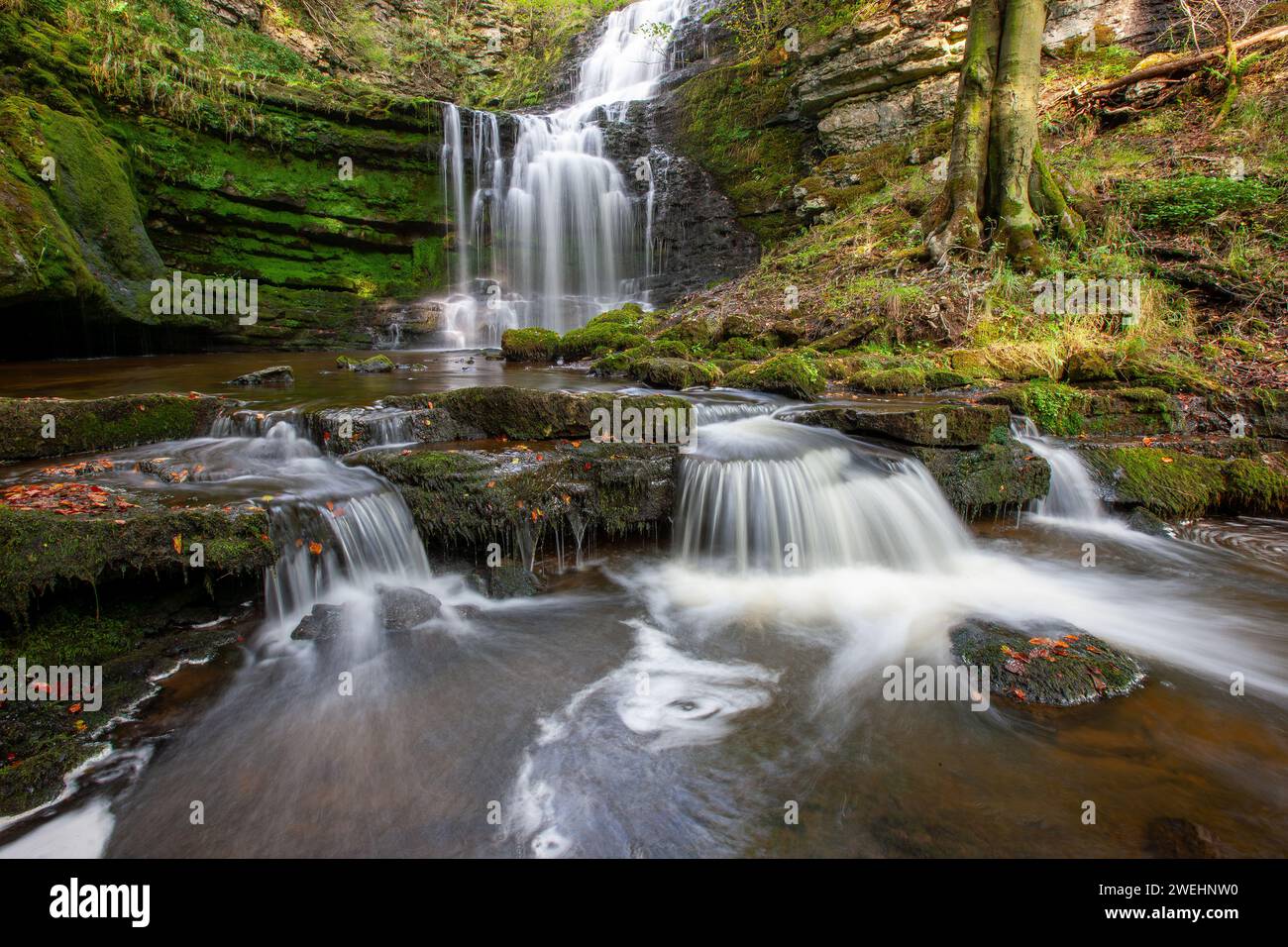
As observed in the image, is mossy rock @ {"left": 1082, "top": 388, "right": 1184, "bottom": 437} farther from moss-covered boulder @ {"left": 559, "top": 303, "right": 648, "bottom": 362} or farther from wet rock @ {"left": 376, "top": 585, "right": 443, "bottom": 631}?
wet rock @ {"left": 376, "top": 585, "right": 443, "bottom": 631}

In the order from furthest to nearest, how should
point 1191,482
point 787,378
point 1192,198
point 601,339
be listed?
point 601,339, point 1192,198, point 787,378, point 1191,482

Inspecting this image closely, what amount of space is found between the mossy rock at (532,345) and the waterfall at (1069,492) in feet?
27.7

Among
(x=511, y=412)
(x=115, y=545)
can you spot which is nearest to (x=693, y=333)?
(x=511, y=412)

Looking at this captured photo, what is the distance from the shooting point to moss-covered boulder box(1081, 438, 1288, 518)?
18.1 feet

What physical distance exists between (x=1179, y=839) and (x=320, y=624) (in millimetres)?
4458

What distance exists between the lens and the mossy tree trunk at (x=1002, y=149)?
368 inches

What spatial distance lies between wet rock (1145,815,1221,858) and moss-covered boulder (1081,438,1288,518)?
428 centimetres

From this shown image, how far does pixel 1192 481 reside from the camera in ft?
18.2

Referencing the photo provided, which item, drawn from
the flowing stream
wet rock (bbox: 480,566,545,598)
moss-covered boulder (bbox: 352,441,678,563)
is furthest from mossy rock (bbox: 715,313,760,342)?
wet rock (bbox: 480,566,545,598)

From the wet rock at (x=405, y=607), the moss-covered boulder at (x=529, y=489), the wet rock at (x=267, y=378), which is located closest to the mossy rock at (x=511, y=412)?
the moss-covered boulder at (x=529, y=489)

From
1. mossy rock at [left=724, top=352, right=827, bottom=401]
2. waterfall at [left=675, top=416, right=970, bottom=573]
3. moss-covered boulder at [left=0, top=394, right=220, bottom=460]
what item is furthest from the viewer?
mossy rock at [left=724, top=352, right=827, bottom=401]

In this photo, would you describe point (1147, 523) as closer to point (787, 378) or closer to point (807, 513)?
point (807, 513)

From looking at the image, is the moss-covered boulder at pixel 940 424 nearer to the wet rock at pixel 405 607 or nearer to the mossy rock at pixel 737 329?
the wet rock at pixel 405 607
